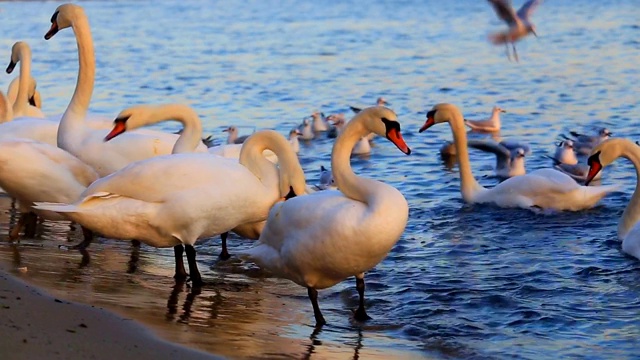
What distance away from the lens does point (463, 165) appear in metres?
10.8

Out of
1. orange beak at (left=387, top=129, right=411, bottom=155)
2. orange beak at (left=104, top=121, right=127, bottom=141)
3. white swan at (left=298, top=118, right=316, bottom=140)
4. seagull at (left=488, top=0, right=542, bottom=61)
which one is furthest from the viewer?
white swan at (left=298, top=118, right=316, bottom=140)

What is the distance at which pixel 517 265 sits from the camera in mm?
7988

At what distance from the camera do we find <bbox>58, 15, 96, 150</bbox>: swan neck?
9.14m

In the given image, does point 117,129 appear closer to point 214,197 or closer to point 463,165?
point 214,197

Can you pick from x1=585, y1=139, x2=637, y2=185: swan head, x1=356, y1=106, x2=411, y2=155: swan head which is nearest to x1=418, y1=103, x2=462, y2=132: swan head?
x1=585, y1=139, x2=637, y2=185: swan head

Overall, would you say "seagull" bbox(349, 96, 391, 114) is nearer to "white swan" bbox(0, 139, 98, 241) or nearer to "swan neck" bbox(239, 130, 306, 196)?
"swan neck" bbox(239, 130, 306, 196)

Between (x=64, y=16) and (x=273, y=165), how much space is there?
3.11m

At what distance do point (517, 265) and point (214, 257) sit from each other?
2.11 metres

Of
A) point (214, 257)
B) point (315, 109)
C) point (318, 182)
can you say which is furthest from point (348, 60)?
point (214, 257)

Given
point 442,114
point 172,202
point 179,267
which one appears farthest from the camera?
point 442,114

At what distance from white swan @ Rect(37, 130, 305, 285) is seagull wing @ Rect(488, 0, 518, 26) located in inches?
101

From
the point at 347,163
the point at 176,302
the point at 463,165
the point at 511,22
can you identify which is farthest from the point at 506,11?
the point at 176,302

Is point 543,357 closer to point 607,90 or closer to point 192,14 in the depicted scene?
point 607,90

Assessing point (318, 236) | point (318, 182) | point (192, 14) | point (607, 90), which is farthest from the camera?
point (192, 14)
